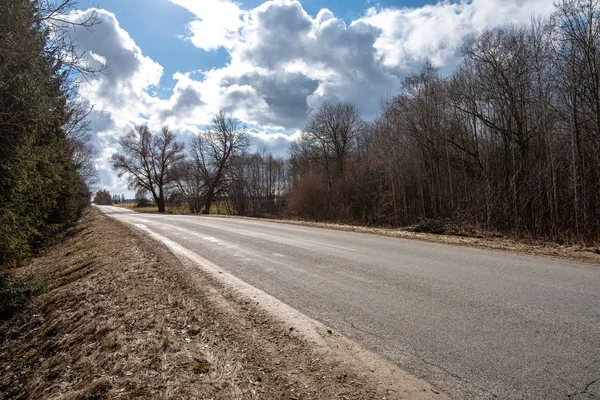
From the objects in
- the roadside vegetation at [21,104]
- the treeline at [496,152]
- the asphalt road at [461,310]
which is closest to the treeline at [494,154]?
the treeline at [496,152]

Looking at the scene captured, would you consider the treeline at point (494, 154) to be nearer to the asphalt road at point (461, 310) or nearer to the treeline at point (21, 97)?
the asphalt road at point (461, 310)

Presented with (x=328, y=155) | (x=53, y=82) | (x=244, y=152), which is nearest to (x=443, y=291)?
(x=53, y=82)

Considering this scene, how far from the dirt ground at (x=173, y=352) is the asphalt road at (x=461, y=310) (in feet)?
1.64

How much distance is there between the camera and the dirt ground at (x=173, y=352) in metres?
3.03

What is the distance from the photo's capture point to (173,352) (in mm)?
3725

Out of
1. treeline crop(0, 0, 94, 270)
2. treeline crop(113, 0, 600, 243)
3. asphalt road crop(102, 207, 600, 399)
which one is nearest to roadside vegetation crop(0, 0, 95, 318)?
treeline crop(0, 0, 94, 270)

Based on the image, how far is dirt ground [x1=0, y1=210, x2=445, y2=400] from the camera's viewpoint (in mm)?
3029

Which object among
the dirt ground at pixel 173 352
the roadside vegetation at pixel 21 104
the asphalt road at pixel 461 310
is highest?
the roadside vegetation at pixel 21 104

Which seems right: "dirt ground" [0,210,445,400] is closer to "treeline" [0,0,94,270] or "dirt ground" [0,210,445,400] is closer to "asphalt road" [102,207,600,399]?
"asphalt road" [102,207,600,399]

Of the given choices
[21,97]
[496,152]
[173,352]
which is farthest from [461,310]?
[496,152]

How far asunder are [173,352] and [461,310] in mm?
3673

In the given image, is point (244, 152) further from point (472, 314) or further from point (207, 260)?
point (472, 314)

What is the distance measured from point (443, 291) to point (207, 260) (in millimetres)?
5645

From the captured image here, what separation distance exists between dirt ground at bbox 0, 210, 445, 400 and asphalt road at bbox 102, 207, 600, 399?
501 millimetres
